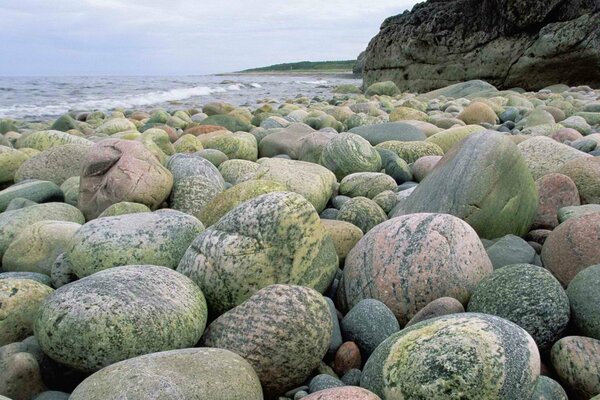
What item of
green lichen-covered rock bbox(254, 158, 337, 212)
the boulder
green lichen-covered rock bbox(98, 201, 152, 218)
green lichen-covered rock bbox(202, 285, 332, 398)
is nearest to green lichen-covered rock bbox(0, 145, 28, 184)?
the boulder

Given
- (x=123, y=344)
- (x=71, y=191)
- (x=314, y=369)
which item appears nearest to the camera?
(x=123, y=344)

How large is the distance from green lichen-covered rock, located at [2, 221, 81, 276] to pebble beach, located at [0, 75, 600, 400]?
0.04 feet

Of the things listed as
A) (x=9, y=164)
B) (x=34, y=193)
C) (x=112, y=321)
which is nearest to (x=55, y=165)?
(x=9, y=164)

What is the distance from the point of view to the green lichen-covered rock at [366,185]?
3941 mm

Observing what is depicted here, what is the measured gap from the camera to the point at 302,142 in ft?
18.0

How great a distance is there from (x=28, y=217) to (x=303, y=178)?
1723 millimetres

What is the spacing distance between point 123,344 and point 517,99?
10023 millimetres

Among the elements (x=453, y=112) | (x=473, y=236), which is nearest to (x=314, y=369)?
(x=473, y=236)

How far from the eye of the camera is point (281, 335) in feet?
6.64

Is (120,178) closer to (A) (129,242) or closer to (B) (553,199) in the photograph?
(A) (129,242)

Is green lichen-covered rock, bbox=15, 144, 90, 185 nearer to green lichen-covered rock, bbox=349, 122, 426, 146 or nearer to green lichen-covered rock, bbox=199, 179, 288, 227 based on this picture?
green lichen-covered rock, bbox=199, 179, 288, 227

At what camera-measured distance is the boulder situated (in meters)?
3.66

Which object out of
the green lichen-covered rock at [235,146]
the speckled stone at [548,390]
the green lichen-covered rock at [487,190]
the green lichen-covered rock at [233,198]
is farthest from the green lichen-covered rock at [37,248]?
the green lichen-covered rock at [235,146]

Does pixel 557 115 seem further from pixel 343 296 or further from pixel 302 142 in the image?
pixel 343 296
